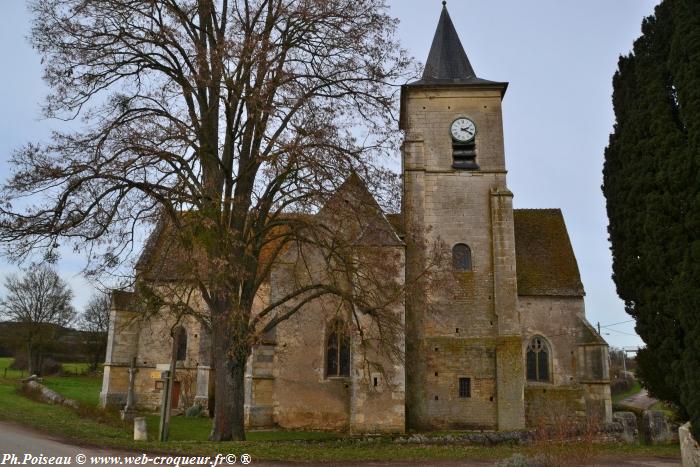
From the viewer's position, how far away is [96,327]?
1870 inches

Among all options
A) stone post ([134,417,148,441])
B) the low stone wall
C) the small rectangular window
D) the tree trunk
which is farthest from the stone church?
the tree trunk

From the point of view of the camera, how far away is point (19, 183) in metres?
11.1

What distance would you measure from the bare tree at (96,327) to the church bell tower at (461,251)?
97.2 feet

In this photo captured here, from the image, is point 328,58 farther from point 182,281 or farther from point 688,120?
point 688,120

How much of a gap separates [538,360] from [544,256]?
4.22m

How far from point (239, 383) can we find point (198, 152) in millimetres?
5370

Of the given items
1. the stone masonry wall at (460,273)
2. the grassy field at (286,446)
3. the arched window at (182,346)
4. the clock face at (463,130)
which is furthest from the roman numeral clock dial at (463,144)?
the arched window at (182,346)

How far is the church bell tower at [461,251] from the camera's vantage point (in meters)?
19.6

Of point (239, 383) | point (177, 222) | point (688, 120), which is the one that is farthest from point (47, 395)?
point (688, 120)

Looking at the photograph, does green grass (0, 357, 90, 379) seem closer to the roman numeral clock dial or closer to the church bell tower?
the church bell tower

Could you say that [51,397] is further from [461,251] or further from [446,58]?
[446,58]

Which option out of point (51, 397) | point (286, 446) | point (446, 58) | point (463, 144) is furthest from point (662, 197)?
point (51, 397)

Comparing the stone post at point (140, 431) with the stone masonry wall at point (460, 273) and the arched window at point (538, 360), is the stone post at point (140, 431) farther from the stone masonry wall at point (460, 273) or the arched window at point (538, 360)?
the arched window at point (538, 360)

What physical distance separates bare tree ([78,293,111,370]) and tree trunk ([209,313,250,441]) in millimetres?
32383
